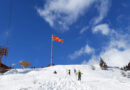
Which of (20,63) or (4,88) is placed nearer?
(4,88)

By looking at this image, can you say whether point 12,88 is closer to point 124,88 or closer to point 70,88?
point 70,88

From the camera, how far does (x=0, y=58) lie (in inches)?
1666

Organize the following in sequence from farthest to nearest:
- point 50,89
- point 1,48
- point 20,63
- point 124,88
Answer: point 20,63 → point 1,48 → point 124,88 → point 50,89

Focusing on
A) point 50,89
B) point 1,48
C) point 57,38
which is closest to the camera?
point 50,89

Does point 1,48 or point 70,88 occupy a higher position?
point 1,48

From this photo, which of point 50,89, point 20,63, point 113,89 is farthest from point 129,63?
point 50,89

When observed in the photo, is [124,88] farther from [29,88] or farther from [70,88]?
[29,88]

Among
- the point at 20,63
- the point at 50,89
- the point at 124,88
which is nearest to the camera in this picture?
the point at 50,89

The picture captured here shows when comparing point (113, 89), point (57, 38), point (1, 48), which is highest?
point (57, 38)

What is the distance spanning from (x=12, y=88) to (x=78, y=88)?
6.83 meters

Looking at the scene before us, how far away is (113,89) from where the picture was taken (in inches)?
588

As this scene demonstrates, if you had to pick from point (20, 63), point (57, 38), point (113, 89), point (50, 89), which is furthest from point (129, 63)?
point (50, 89)

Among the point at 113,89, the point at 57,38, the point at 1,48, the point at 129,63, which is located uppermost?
the point at 57,38

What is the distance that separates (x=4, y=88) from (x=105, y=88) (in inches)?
408
